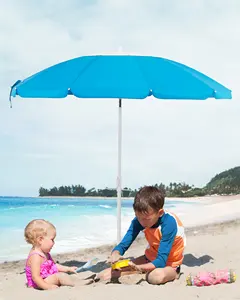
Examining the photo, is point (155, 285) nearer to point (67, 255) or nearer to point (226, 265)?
point (226, 265)

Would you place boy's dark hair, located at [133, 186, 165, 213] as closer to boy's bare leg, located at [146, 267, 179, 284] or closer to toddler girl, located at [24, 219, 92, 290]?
boy's bare leg, located at [146, 267, 179, 284]

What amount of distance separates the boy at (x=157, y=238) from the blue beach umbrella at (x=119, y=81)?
3.22ft

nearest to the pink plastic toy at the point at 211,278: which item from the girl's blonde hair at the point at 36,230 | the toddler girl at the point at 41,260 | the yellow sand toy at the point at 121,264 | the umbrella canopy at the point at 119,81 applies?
the yellow sand toy at the point at 121,264

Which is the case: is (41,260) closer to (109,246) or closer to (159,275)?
(159,275)

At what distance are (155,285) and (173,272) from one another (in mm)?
231

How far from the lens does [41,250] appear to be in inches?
173

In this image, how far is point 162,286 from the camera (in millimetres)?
4219

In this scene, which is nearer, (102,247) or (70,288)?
(70,288)

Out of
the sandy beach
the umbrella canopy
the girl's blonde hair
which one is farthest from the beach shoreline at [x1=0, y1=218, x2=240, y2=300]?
the umbrella canopy

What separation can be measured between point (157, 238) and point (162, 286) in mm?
395

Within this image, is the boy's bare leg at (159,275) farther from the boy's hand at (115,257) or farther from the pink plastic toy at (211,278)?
the boy's hand at (115,257)

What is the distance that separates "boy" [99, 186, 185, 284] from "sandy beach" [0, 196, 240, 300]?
9cm

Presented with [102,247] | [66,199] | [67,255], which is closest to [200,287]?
[67,255]

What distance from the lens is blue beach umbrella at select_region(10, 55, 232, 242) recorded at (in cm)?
481
